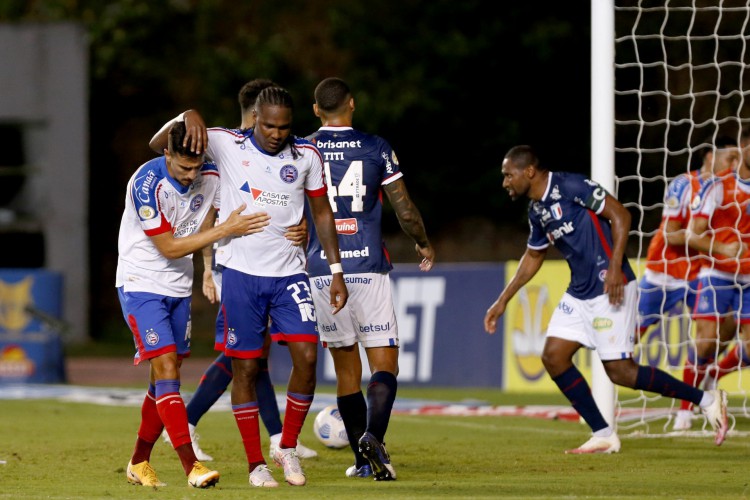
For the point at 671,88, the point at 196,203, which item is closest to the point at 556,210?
the point at 196,203

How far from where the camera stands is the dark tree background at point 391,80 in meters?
28.0

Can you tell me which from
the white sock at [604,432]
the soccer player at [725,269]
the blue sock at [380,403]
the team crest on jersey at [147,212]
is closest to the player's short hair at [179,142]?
the team crest on jersey at [147,212]

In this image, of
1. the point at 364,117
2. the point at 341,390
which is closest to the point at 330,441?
the point at 341,390

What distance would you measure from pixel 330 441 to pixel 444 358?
20.6ft

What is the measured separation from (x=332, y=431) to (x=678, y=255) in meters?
3.74

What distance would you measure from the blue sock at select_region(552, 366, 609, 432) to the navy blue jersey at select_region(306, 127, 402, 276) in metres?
1.89

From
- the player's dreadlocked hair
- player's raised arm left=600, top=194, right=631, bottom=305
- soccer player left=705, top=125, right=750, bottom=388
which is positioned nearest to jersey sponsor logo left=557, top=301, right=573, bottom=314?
player's raised arm left=600, top=194, right=631, bottom=305

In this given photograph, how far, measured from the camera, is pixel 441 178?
93.5 ft

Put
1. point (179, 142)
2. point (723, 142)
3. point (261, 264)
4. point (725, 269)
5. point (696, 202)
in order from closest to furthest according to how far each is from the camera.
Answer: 1. point (179, 142)
2. point (261, 264)
3. point (696, 202)
4. point (725, 269)
5. point (723, 142)

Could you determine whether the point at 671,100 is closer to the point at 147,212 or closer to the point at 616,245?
the point at 616,245

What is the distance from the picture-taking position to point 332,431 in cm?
923

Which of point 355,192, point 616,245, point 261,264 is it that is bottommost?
point 261,264

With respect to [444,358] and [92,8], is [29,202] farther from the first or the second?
[444,358]

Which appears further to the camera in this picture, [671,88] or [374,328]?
[671,88]
